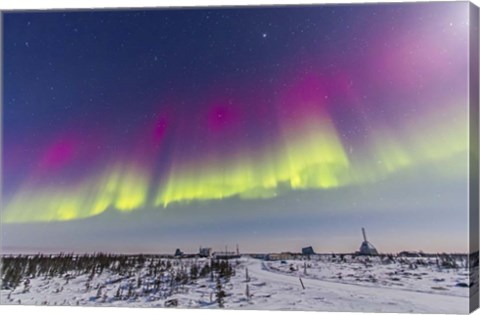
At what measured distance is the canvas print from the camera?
7.42 meters

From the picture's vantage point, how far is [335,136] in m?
7.68

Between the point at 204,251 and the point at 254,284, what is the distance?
488mm

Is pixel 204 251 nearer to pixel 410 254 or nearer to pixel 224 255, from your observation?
pixel 224 255

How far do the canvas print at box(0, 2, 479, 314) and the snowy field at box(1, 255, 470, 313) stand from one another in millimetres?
13

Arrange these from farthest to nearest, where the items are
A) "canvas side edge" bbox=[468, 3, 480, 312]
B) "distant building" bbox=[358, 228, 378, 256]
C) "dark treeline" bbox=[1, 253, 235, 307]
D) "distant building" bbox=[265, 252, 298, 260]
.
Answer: "dark treeline" bbox=[1, 253, 235, 307]
"distant building" bbox=[265, 252, 298, 260]
"distant building" bbox=[358, 228, 378, 256]
"canvas side edge" bbox=[468, 3, 480, 312]

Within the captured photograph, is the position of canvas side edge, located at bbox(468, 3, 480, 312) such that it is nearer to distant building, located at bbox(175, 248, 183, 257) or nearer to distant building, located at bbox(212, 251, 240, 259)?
distant building, located at bbox(212, 251, 240, 259)

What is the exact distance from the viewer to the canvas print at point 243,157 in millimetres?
7422

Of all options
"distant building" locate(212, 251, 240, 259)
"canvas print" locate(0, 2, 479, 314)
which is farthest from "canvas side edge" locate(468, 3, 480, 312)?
"distant building" locate(212, 251, 240, 259)

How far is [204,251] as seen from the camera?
7.84 m

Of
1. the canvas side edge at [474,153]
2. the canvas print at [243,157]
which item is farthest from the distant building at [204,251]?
the canvas side edge at [474,153]

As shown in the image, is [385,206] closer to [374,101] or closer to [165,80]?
[374,101]

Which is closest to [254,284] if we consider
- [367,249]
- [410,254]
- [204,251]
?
[204,251]

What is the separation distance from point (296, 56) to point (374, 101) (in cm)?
73

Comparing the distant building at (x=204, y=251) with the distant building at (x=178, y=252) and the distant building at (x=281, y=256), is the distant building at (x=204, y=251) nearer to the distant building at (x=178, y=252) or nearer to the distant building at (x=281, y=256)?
the distant building at (x=178, y=252)
